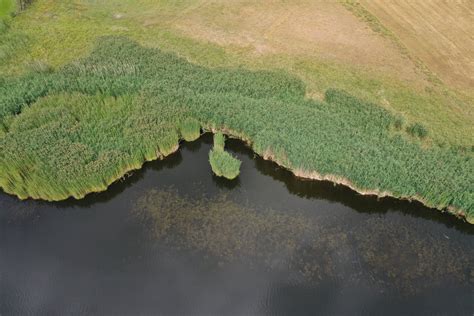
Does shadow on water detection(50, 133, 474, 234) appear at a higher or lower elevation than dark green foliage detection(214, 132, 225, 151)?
lower

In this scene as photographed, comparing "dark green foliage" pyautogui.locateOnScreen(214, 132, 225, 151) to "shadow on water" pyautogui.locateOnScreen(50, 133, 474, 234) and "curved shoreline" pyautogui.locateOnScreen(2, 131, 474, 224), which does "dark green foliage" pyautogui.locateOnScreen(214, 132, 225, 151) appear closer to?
"shadow on water" pyautogui.locateOnScreen(50, 133, 474, 234)

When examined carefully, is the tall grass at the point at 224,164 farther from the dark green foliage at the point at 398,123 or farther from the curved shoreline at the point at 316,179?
the dark green foliage at the point at 398,123

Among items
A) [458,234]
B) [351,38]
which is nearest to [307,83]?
[351,38]

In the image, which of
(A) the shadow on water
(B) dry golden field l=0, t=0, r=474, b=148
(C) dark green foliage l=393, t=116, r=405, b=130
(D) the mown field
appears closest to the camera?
(A) the shadow on water

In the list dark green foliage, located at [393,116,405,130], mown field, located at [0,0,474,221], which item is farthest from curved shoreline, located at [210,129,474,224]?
dark green foliage, located at [393,116,405,130]

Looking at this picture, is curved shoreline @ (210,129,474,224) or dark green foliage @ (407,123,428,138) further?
dark green foliage @ (407,123,428,138)

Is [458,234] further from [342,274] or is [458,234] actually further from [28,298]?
[28,298]

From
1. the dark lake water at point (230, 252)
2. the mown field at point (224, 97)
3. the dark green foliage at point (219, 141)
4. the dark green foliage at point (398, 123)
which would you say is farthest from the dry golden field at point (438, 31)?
the dark green foliage at point (219, 141)
